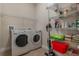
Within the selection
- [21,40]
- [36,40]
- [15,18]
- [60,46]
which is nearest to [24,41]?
[21,40]

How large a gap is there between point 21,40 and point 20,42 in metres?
0.03

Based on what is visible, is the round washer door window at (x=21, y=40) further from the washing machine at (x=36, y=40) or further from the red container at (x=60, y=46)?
the red container at (x=60, y=46)

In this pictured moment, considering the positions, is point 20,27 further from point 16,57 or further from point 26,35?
point 16,57

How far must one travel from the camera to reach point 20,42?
1202 millimetres

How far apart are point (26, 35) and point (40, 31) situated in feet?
0.54

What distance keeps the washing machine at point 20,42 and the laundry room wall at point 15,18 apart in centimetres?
6

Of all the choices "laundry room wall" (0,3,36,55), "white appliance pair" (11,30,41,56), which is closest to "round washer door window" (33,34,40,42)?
"white appliance pair" (11,30,41,56)

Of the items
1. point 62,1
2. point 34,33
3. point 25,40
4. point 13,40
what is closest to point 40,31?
point 34,33

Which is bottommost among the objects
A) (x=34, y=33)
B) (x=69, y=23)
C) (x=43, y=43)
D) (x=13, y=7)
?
(x=43, y=43)

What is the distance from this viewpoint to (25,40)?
121 centimetres

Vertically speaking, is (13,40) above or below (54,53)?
above

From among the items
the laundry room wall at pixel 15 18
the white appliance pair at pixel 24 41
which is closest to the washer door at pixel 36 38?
the white appliance pair at pixel 24 41

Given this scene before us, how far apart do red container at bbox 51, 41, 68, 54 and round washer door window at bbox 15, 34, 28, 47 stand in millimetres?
310

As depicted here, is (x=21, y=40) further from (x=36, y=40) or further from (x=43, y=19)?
(x=43, y=19)
